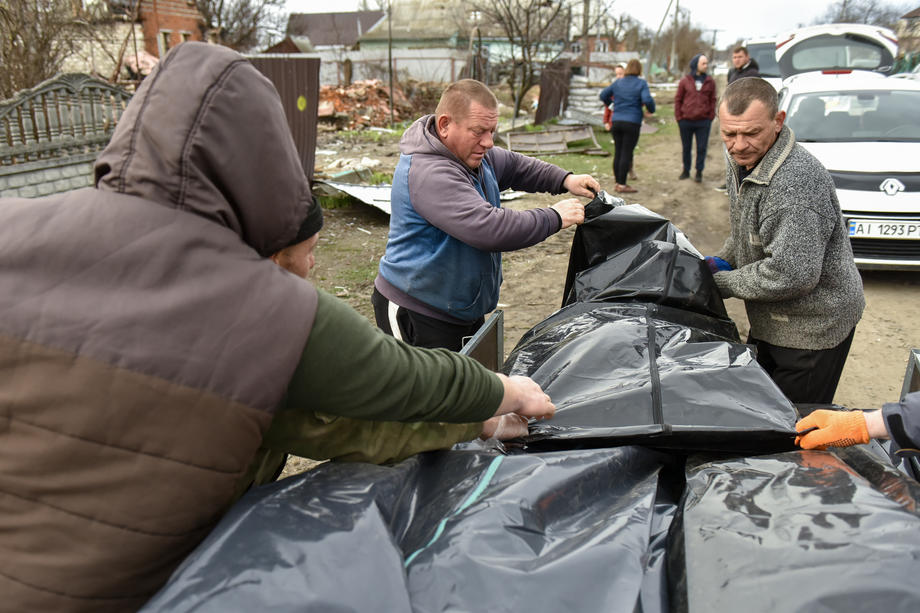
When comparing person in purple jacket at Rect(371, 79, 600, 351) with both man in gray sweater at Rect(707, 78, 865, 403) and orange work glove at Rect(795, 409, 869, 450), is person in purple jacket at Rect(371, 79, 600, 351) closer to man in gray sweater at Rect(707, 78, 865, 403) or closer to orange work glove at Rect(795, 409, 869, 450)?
man in gray sweater at Rect(707, 78, 865, 403)

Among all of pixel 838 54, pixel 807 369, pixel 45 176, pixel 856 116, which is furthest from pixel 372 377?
pixel 838 54

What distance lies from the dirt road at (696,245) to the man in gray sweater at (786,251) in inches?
66.8

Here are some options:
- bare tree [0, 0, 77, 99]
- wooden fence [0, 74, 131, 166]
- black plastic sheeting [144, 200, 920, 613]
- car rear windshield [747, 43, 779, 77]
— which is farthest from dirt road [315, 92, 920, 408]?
bare tree [0, 0, 77, 99]


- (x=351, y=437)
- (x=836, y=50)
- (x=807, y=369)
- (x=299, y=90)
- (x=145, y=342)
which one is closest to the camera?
(x=145, y=342)

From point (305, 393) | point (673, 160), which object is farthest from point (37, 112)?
point (673, 160)

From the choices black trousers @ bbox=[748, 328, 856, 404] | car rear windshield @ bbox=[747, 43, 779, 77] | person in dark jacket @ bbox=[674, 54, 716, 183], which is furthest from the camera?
car rear windshield @ bbox=[747, 43, 779, 77]

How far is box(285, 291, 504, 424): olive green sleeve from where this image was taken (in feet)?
3.77

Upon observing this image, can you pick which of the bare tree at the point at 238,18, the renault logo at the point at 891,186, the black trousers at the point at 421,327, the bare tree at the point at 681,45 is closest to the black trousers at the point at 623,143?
the renault logo at the point at 891,186

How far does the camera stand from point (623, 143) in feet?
31.3

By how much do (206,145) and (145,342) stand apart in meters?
0.32

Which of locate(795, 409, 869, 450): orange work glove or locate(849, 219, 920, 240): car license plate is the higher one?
locate(795, 409, 869, 450): orange work glove

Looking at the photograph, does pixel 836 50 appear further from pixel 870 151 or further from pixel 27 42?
pixel 27 42

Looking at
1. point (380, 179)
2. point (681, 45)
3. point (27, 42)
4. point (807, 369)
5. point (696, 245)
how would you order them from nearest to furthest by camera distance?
point (807, 369), point (696, 245), point (27, 42), point (380, 179), point (681, 45)

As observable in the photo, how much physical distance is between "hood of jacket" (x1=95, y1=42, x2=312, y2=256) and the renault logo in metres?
6.07
